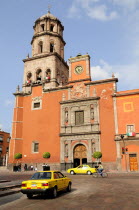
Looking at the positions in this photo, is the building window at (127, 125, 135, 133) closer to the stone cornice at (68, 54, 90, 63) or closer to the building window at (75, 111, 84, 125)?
the building window at (75, 111, 84, 125)

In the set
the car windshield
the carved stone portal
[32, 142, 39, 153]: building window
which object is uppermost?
the carved stone portal

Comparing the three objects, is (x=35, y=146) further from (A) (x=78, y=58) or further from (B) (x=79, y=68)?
(A) (x=78, y=58)

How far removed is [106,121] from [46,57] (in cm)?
1759

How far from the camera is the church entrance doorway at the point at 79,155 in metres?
29.4

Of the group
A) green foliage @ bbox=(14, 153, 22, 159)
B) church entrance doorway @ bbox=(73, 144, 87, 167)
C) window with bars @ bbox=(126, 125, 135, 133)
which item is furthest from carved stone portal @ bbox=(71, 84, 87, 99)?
green foliage @ bbox=(14, 153, 22, 159)

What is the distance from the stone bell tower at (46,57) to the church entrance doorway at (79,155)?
12068mm

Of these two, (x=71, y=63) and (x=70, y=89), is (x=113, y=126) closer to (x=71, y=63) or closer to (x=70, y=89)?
(x=70, y=89)

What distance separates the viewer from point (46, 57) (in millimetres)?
38094

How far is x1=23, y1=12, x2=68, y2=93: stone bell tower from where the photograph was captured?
3706cm

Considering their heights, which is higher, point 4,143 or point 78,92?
point 78,92

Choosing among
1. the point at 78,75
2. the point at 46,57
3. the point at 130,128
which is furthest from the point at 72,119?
the point at 46,57

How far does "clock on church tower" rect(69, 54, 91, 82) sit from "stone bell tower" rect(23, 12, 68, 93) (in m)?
3.88

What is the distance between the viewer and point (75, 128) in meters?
30.7

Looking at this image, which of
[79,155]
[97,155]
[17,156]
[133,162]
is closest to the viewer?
[133,162]
